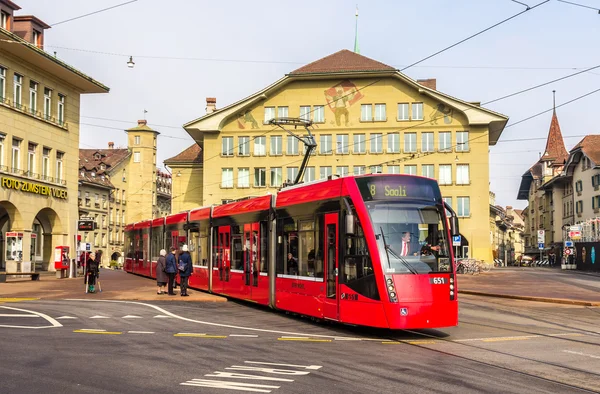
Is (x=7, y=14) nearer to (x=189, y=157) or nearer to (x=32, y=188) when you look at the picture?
(x=32, y=188)

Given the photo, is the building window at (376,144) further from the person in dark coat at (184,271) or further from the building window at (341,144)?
the person in dark coat at (184,271)

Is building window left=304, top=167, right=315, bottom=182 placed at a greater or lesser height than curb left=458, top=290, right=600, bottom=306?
greater

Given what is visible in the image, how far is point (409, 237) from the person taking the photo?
13.7m

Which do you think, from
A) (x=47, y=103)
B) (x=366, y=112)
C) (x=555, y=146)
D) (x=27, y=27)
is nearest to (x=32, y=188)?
(x=47, y=103)

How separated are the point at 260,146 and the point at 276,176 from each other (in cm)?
308

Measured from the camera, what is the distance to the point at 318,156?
2625 inches

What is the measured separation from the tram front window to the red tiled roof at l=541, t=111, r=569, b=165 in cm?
10909

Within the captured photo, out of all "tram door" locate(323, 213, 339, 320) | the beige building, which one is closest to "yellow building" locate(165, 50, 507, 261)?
the beige building

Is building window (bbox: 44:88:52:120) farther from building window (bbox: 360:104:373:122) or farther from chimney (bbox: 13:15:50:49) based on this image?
building window (bbox: 360:104:373:122)

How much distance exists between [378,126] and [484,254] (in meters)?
14.3

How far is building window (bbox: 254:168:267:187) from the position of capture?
6738 cm

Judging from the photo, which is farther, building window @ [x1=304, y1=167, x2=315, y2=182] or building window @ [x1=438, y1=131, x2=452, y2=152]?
building window @ [x1=304, y1=167, x2=315, y2=182]

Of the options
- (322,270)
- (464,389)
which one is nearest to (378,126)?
(322,270)

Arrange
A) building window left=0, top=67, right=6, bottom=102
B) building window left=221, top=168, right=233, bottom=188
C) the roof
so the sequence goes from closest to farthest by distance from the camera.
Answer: building window left=0, top=67, right=6, bottom=102 < building window left=221, top=168, right=233, bottom=188 < the roof
